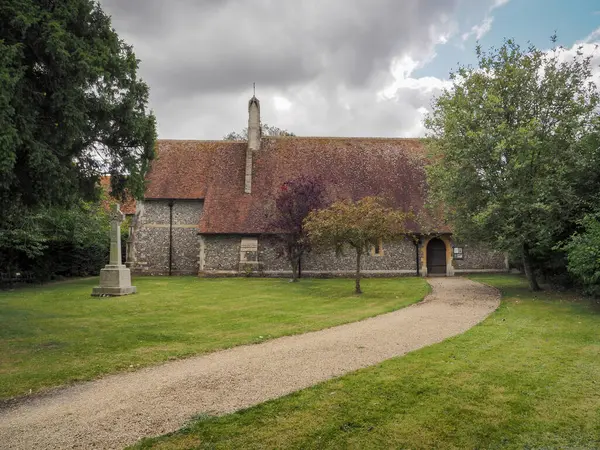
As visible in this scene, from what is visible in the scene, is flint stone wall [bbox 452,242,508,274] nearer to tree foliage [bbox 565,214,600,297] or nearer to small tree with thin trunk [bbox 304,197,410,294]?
small tree with thin trunk [bbox 304,197,410,294]

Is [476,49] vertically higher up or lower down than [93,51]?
higher up

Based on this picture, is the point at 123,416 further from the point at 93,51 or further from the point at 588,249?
the point at 588,249

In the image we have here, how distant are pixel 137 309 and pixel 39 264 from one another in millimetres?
13696

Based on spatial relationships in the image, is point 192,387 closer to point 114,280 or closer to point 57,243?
point 114,280

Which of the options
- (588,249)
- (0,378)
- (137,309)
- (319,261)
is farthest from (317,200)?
(0,378)

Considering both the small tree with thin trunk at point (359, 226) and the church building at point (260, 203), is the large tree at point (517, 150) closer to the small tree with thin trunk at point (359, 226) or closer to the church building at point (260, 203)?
the small tree with thin trunk at point (359, 226)

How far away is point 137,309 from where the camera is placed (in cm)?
1395

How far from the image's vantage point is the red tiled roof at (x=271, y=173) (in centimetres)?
2827

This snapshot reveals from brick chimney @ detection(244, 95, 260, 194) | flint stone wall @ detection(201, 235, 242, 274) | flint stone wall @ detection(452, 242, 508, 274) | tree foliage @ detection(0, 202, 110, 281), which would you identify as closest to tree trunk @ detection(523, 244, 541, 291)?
flint stone wall @ detection(452, 242, 508, 274)

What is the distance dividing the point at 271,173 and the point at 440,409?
2548cm

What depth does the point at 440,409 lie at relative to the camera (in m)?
5.51

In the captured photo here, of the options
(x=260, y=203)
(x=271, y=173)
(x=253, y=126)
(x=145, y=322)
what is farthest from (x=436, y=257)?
(x=145, y=322)

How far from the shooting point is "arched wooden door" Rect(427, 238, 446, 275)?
28.4 meters

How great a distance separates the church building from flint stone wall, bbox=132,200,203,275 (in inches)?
2.5
